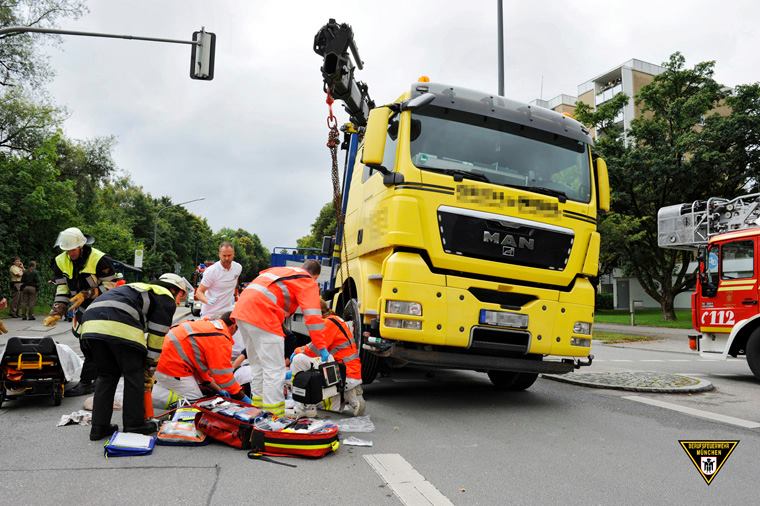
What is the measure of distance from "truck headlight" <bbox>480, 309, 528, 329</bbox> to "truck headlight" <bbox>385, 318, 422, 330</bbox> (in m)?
0.67

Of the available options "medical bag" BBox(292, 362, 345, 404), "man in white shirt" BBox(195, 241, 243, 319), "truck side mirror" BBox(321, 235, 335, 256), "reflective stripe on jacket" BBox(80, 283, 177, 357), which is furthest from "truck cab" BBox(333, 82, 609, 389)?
"truck side mirror" BBox(321, 235, 335, 256)

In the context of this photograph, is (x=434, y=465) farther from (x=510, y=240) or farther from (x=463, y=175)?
(x=463, y=175)

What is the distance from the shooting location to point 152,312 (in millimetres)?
4582

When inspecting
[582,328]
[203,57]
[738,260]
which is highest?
[203,57]

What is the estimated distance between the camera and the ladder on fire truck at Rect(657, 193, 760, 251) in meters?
9.42

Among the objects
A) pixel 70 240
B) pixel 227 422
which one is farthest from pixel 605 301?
pixel 227 422

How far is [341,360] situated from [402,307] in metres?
0.90

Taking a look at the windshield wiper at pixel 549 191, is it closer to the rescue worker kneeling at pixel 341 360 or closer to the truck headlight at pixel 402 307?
the truck headlight at pixel 402 307

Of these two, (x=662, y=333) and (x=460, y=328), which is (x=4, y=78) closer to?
(x=460, y=328)

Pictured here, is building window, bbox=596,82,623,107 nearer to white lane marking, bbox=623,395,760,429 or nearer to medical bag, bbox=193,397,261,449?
white lane marking, bbox=623,395,760,429

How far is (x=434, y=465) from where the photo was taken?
12.8 feet

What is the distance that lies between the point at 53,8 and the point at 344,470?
23157 mm

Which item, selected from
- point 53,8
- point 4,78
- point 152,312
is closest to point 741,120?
point 152,312

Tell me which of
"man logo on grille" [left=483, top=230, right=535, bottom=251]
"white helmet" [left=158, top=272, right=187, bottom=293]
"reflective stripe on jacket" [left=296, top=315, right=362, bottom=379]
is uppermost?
"man logo on grille" [left=483, top=230, right=535, bottom=251]
